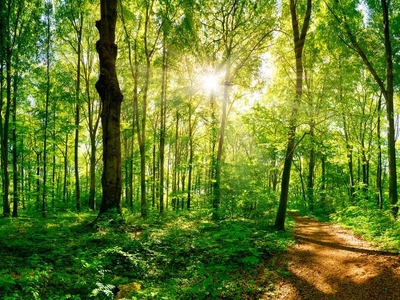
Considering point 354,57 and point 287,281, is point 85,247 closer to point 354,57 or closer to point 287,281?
point 287,281

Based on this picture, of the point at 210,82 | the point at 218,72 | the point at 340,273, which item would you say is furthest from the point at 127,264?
the point at 210,82

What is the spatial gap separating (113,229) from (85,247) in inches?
62.9

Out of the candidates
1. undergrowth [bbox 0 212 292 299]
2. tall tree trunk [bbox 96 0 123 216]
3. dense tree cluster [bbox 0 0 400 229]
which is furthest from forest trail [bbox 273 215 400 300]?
tall tree trunk [bbox 96 0 123 216]

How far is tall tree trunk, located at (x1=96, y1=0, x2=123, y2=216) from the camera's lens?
9.15m

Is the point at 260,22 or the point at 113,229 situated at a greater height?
the point at 260,22

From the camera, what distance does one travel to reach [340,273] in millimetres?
6316

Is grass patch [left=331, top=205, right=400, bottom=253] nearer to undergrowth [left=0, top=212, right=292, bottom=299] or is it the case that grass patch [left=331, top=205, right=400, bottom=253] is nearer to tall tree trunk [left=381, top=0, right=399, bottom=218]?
tall tree trunk [left=381, top=0, right=399, bottom=218]

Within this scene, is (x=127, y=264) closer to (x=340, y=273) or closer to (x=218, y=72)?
(x=340, y=273)

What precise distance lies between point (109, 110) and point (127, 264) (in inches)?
211

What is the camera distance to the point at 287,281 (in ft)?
20.6

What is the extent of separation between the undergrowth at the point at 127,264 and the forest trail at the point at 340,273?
1.88 feet

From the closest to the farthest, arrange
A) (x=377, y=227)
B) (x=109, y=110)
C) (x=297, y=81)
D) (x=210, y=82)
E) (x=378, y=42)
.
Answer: (x=109, y=110) < (x=377, y=227) < (x=297, y=81) < (x=378, y=42) < (x=210, y=82)

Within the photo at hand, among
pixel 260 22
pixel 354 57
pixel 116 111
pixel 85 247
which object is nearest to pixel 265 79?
pixel 260 22

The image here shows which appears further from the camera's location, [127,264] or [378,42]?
[378,42]
